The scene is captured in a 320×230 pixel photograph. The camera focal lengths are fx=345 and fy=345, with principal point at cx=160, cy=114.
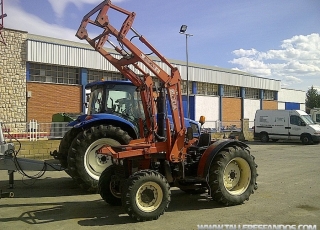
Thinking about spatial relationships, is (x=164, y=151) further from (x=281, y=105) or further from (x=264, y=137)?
(x=281, y=105)

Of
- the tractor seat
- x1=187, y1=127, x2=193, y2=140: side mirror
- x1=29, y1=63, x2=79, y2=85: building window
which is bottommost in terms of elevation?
the tractor seat

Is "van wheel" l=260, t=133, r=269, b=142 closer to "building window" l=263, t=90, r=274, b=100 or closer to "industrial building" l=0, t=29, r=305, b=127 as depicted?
"industrial building" l=0, t=29, r=305, b=127

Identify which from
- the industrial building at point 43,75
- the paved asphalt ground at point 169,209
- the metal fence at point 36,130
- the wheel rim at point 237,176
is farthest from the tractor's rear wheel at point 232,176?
the industrial building at point 43,75

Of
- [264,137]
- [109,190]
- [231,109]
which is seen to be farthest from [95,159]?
[231,109]

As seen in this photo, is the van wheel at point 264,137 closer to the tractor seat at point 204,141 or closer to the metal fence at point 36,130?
the metal fence at point 36,130

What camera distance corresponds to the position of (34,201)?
24.2 feet

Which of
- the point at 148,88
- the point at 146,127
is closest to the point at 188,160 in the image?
the point at 146,127

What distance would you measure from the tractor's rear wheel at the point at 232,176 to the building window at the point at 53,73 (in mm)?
18201

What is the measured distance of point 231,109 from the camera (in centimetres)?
3747

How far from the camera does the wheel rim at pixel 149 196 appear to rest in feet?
19.1

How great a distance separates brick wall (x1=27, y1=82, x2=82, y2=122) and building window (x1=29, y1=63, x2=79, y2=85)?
1.31 ft

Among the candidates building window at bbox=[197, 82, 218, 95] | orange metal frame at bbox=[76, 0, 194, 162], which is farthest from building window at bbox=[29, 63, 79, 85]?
orange metal frame at bbox=[76, 0, 194, 162]

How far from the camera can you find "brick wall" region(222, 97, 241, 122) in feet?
120

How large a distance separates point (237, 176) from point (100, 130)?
10.7ft
